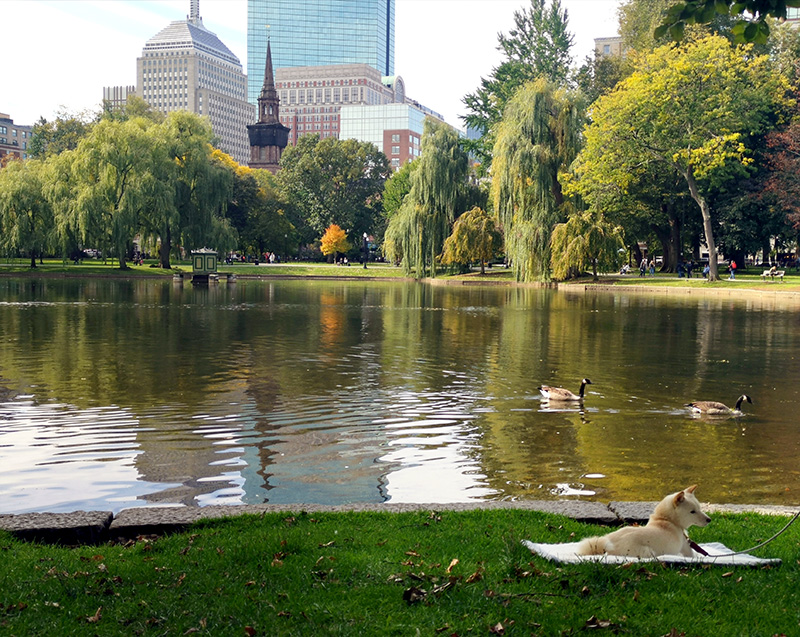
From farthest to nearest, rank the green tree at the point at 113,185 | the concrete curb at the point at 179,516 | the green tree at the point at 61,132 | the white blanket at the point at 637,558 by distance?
the green tree at the point at 61,132 < the green tree at the point at 113,185 < the concrete curb at the point at 179,516 < the white blanket at the point at 637,558

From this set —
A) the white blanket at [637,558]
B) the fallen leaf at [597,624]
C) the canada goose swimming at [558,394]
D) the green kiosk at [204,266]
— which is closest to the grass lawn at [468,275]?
the green kiosk at [204,266]

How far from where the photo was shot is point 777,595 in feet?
16.1

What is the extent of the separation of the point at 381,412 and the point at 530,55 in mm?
66933

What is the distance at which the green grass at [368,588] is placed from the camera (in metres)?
4.45

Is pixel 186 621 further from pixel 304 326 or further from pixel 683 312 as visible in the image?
pixel 683 312

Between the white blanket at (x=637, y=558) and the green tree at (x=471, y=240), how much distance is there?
179 feet

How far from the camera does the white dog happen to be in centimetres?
536

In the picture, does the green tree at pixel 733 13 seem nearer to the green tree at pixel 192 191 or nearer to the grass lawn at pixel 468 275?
the grass lawn at pixel 468 275

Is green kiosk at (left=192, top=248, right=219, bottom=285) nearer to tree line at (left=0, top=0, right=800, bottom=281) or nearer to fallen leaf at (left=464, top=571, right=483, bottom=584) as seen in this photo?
tree line at (left=0, top=0, right=800, bottom=281)

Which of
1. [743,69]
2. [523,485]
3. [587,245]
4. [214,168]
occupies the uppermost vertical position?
[743,69]

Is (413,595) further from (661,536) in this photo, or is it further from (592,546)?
(661,536)

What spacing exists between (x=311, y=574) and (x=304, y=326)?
22.1 meters

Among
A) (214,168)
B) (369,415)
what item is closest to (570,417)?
(369,415)

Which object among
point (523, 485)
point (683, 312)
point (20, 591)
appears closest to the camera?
point (20, 591)
